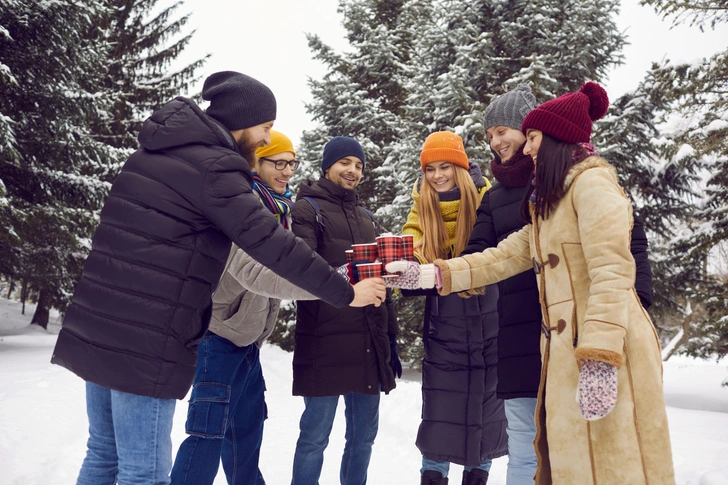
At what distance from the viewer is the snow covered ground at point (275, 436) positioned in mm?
4727

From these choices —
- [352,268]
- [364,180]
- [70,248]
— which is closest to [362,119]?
[364,180]

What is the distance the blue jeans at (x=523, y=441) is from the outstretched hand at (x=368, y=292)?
0.96 meters

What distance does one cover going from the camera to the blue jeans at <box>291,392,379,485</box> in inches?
149

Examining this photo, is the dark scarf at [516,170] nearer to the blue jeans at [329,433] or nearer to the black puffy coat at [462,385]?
the black puffy coat at [462,385]

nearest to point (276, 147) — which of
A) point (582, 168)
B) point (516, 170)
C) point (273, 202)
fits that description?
point (273, 202)

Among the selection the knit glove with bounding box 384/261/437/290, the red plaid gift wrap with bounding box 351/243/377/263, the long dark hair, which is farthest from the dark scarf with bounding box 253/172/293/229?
the long dark hair

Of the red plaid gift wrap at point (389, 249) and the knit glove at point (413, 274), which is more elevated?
the red plaid gift wrap at point (389, 249)

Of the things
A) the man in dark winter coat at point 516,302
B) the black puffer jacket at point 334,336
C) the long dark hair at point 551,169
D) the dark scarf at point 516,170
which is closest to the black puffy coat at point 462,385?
the black puffer jacket at point 334,336

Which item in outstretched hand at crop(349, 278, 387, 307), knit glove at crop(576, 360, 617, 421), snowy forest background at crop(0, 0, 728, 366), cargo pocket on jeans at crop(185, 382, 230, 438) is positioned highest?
snowy forest background at crop(0, 0, 728, 366)

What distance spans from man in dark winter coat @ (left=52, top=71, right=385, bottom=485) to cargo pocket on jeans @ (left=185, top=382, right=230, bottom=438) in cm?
57

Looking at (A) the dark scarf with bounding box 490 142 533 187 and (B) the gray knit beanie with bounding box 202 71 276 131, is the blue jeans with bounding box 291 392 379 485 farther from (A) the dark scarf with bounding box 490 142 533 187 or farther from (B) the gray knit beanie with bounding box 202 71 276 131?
(B) the gray knit beanie with bounding box 202 71 276 131

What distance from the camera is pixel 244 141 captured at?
2.85 meters

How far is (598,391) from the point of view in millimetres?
2217

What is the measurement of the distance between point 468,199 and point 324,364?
5.05 ft
